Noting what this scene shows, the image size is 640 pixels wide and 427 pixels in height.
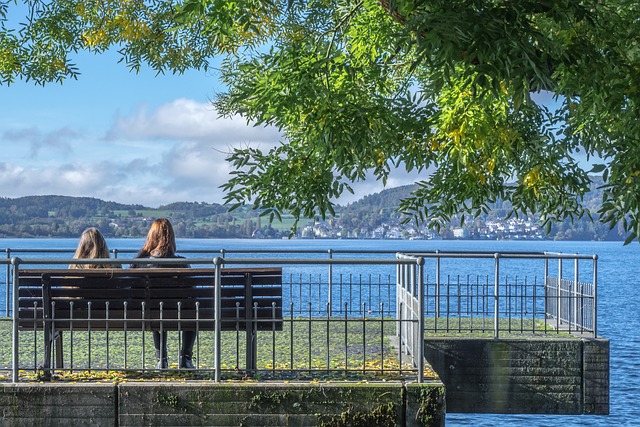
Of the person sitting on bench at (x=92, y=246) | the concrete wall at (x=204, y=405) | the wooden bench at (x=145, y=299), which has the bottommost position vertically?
the concrete wall at (x=204, y=405)

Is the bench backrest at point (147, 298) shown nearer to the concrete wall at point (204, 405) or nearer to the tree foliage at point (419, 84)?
the concrete wall at point (204, 405)

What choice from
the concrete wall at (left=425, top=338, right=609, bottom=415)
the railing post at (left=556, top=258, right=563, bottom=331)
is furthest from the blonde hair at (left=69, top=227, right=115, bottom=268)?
the railing post at (left=556, top=258, right=563, bottom=331)

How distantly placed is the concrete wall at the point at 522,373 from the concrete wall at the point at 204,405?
4.83 metres

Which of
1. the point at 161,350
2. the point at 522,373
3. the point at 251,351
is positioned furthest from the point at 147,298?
the point at 522,373

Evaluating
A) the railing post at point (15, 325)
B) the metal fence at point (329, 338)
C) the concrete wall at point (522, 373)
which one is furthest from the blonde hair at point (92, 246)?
the concrete wall at point (522, 373)

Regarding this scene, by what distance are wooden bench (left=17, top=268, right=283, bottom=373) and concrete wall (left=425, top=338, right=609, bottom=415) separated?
4.80 metres

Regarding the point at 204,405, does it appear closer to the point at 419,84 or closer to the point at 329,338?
the point at 329,338

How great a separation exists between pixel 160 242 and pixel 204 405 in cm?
243

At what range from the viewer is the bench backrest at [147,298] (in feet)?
32.1

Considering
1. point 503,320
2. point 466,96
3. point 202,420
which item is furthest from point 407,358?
point 503,320

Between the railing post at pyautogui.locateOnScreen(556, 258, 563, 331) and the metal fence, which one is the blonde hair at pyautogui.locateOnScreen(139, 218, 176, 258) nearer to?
the metal fence

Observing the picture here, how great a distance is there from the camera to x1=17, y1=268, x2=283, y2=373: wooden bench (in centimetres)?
979

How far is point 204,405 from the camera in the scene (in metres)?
9.30

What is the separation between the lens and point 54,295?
32.4 feet
